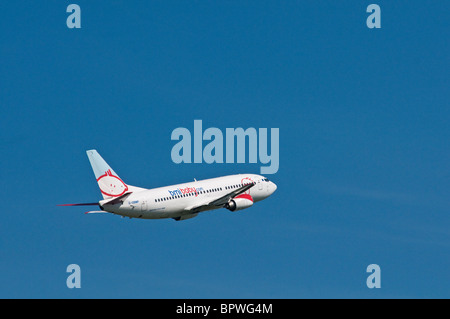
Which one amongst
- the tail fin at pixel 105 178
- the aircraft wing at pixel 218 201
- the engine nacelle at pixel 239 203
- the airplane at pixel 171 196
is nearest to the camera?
the airplane at pixel 171 196

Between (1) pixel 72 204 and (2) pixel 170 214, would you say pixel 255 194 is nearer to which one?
(2) pixel 170 214

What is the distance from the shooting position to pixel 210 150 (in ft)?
494

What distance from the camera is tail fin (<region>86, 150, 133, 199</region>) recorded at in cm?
14662

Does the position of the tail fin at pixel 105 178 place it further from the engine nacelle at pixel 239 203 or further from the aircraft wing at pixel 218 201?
the engine nacelle at pixel 239 203

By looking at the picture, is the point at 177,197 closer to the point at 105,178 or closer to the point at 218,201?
the point at 218,201

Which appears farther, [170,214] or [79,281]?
[170,214]

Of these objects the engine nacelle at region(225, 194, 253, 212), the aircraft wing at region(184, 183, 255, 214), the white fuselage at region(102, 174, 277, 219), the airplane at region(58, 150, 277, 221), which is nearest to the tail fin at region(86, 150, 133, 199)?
the airplane at region(58, 150, 277, 221)

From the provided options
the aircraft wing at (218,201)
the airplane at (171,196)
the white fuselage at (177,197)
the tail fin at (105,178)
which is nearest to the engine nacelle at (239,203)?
the airplane at (171,196)

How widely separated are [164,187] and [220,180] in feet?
36.5

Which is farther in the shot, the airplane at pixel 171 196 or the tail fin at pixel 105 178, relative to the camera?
the tail fin at pixel 105 178

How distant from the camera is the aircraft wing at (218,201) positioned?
6024 inches
